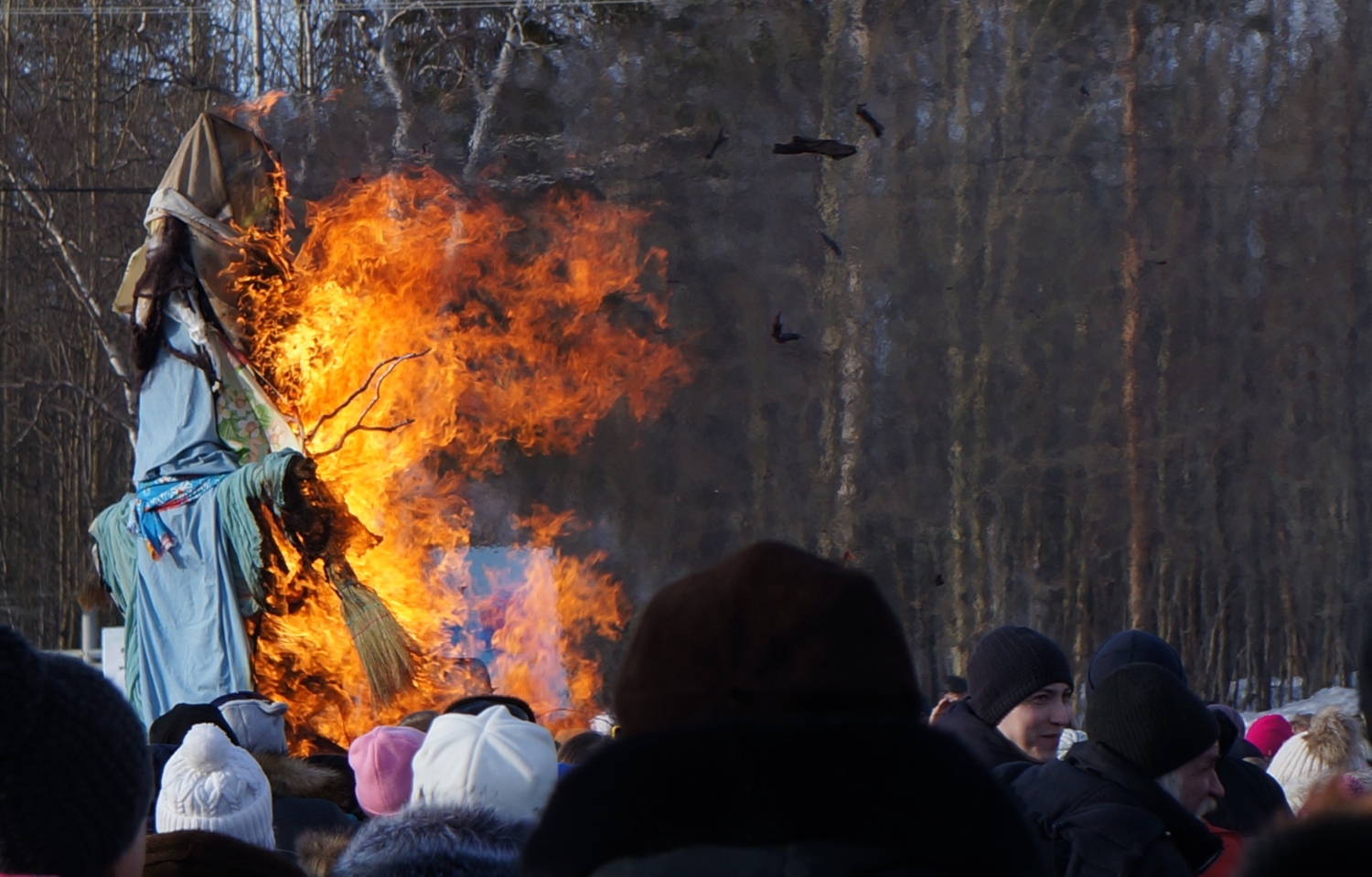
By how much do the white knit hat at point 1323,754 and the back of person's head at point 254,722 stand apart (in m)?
2.52

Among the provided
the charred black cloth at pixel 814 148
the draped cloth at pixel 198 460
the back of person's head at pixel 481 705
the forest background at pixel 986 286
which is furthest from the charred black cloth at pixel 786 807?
the charred black cloth at pixel 814 148

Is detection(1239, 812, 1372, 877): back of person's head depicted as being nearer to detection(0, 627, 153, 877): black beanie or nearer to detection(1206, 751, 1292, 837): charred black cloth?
detection(0, 627, 153, 877): black beanie

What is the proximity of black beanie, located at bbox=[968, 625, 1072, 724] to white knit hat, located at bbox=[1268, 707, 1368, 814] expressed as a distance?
877 mm

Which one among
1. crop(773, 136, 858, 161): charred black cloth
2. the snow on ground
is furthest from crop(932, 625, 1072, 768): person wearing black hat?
the snow on ground

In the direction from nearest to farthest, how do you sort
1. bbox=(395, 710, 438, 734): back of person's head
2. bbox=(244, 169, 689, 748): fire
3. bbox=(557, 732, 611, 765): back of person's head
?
bbox=(557, 732, 611, 765): back of person's head
bbox=(395, 710, 438, 734): back of person's head
bbox=(244, 169, 689, 748): fire

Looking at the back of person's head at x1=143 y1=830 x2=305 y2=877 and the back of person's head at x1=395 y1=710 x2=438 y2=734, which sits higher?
the back of person's head at x1=143 y1=830 x2=305 y2=877

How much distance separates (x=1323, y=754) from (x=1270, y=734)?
1.77 m

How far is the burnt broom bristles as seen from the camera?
6496 mm

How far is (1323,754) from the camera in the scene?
154 inches

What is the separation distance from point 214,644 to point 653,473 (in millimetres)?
3285

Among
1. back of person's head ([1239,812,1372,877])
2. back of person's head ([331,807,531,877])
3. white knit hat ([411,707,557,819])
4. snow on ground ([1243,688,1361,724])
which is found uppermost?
back of person's head ([1239,812,1372,877])

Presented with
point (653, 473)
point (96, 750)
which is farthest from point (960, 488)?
point (96, 750)

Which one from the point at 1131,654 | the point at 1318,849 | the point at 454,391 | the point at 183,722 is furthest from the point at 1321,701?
the point at 1318,849

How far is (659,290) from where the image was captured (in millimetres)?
8992
